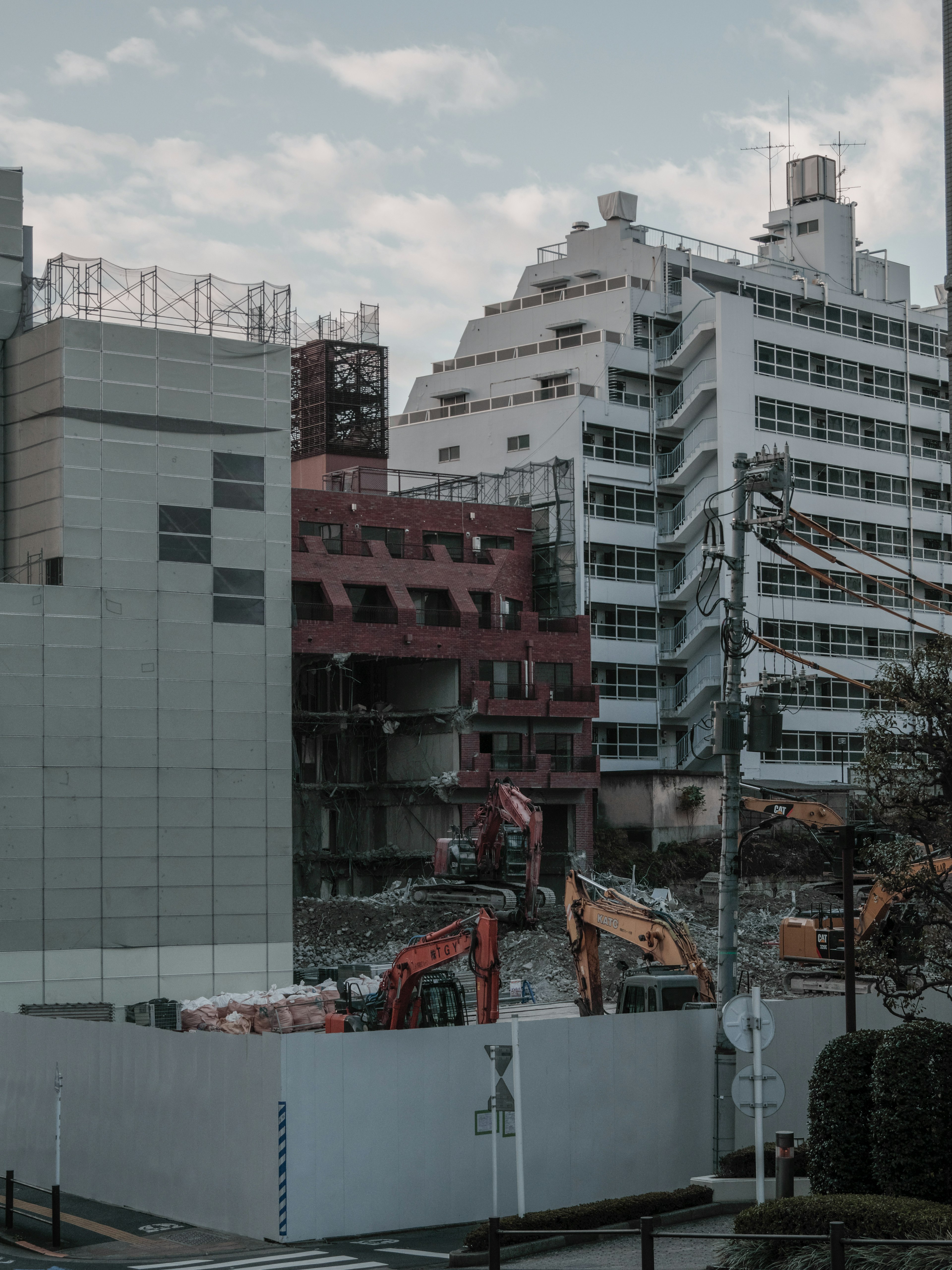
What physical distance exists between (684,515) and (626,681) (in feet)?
31.8

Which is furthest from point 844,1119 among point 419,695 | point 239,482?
point 419,695

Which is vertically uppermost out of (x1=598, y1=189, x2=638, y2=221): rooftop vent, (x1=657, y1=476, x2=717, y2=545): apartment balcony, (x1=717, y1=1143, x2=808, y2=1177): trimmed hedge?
(x1=598, y1=189, x2=638, y2=221): rooftop vent

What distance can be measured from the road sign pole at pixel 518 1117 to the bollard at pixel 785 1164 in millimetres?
3767

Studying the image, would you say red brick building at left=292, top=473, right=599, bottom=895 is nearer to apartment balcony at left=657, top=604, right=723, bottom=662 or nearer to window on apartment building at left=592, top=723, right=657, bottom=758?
window on apartment building at left=592, top=723, right=657, bottom=758

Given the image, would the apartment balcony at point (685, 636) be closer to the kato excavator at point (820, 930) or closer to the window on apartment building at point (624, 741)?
the window on apartment building at point (624, 741)

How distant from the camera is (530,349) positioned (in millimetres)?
94062

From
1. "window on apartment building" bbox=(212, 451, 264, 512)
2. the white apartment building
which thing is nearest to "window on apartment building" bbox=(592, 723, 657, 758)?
the white apartment building

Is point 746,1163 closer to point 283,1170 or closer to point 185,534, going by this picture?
point 283,1170

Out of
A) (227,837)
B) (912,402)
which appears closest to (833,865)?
(227,837)

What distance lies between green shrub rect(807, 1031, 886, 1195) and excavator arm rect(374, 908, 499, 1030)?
7.89 meters

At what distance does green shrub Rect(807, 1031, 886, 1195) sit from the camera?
864 inches

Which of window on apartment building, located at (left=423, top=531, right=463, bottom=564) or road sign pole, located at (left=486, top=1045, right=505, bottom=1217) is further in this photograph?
window on apartment building, located at (left=423, top=531, right=463, bottom=564)

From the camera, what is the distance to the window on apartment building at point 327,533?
243ft

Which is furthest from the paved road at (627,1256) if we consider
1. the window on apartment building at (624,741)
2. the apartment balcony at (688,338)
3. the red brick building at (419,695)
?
the apartment balcony at (688,338)
